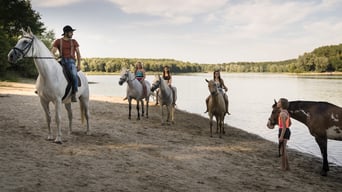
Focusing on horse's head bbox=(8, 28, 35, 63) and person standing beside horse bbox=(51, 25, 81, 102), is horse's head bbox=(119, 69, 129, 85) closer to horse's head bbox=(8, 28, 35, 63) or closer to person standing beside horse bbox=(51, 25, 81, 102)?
person standing beside horse bbox=(51, 25, 81, 102)

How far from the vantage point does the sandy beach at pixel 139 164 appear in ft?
19.6

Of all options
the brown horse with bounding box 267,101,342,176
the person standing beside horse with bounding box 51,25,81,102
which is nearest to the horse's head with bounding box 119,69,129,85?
the person standing beside horse with bounding box 51,25,81,102

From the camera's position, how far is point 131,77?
50.8ft

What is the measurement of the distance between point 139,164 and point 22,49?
162 inches

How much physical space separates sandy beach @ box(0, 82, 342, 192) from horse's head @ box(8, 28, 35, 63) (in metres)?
2.22

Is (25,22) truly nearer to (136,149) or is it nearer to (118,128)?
(118,128)

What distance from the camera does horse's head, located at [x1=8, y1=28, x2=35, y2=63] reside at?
7664 millimetres

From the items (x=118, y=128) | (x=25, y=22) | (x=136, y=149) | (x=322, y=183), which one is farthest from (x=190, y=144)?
(x=25, y=22)

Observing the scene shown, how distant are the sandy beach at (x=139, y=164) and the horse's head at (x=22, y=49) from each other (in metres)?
2.22

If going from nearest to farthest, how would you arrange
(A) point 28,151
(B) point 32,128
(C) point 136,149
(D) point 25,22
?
(A) point 28,151 < (C) point 136,149 < (B) point 32,128 < (D) point 25,22

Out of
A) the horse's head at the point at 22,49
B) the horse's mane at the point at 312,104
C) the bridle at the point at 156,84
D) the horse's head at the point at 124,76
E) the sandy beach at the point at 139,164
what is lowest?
the sandy beach at the point at 139,164

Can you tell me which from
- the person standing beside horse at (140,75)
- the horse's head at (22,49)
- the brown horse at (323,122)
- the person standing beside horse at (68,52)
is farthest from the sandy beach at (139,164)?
Answer: the person standing beside horse at (140,75)

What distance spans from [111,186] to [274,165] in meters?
5.36

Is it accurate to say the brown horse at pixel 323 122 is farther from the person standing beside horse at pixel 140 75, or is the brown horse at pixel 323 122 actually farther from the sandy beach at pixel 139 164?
the person standing beside horse at pixel 140 75
